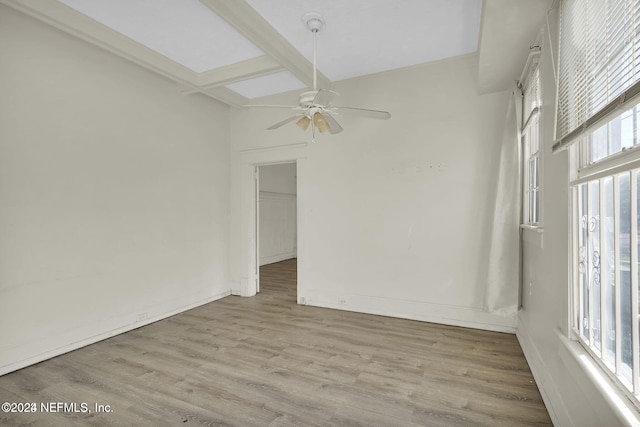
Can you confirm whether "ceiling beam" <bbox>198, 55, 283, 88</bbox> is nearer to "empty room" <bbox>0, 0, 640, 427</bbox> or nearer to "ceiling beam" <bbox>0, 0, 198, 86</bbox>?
"empty room" <bbox>0, 0, 640, 427</bbox>

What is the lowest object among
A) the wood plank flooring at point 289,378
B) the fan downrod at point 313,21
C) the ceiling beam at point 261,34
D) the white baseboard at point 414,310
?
the wood plank flooring at point 289,378

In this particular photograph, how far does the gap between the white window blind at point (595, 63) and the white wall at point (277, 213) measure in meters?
6.20

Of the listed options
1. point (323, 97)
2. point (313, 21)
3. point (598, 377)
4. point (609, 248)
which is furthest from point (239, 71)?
point (598, 377)

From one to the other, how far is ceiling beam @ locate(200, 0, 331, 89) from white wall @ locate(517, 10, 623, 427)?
7.40ft

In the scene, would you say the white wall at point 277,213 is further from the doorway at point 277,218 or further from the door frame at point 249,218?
the door frame at point 249,218

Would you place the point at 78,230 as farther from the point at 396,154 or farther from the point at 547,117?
the point at 547,117

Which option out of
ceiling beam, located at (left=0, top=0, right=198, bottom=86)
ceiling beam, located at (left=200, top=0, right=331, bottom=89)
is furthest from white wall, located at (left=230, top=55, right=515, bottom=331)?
ceiling beam, located at (left=0, top=0, right=198, bottom=86)

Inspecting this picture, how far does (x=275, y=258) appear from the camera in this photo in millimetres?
7984

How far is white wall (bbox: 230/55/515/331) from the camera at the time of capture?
3.45 meters

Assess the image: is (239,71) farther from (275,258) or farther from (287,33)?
(275,258)

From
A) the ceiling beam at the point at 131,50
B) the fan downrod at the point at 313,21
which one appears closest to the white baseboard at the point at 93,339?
the ceiling beam at the point at 131,50

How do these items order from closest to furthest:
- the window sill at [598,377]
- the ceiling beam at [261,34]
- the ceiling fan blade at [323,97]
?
the window sill at [598,377] → the ceiling fan blade at [323,97] → the ceiling beam at [261,34]

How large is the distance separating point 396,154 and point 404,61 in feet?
3.58

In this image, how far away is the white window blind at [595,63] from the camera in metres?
1.09
